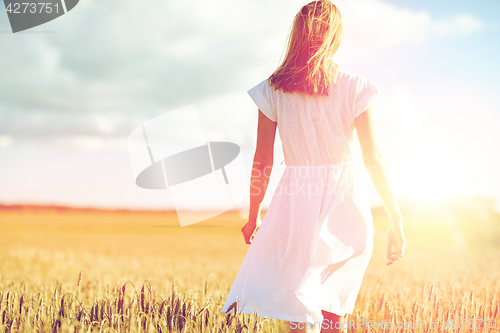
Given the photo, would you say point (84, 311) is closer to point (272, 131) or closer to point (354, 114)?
point (272, 131)

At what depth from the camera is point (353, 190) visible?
203 centimetres

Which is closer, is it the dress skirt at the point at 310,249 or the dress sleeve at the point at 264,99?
the dress skirt at the point at 310,249

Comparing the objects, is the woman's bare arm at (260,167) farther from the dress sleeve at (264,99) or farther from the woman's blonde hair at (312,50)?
the woman's blonde hair at (312,50)

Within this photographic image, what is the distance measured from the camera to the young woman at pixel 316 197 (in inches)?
77.4

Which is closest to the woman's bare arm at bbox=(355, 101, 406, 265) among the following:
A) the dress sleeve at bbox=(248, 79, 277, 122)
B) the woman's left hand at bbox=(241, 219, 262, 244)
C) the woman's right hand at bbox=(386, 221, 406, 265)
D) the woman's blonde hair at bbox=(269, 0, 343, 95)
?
the woman's right hand at bbox=(386, 221, 406, 265)

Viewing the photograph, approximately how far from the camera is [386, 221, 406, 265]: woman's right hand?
2.02 meters

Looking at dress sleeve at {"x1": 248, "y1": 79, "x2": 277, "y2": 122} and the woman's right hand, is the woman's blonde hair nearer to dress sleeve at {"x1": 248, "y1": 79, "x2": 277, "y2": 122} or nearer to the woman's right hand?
dress sleeve at {"x1": 248, "y1": 79, "x2": 277, "y2": 122}

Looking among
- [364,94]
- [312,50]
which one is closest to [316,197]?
[364,94]

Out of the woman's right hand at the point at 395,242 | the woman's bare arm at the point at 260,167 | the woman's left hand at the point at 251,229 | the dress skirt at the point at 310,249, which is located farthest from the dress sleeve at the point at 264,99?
the woman's right hand at the point at 395,242

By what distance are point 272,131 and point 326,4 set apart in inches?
30.8

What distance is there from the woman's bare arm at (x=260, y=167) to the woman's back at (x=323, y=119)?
8 cm

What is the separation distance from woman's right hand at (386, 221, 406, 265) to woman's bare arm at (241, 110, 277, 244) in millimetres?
748

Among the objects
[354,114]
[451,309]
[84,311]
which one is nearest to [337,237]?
[354,114]

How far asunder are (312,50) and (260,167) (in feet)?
2.37
